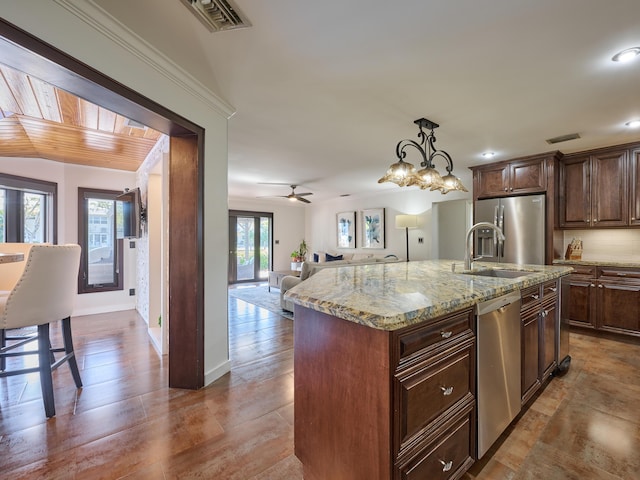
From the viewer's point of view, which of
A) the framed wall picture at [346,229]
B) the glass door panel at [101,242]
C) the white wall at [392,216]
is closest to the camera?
the glass door panel at [101,242]

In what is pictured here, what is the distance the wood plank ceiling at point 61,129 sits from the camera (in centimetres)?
219

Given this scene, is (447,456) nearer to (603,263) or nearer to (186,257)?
(186,257)

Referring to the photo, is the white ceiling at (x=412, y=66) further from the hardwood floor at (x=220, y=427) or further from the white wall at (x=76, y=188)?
the white wall at (x=76, y=188)

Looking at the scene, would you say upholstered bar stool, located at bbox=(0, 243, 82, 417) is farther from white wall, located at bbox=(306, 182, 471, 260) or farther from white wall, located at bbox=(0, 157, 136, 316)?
white wall, located at bbox=(306, 182, 471, 260)

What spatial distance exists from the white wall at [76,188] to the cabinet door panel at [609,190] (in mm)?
6690

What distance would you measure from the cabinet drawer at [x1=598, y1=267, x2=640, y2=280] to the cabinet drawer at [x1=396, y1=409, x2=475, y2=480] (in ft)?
11.1

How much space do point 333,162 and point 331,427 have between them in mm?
3687

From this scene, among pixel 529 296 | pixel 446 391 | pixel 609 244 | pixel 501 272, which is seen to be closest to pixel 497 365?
pixel 446 391

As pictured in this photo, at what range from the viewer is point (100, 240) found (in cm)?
454

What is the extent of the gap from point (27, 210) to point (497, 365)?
222 inches

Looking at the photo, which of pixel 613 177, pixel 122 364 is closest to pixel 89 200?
pixel 122 364

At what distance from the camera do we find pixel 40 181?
393 cm

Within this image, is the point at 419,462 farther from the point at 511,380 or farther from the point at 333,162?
the point at 333,162

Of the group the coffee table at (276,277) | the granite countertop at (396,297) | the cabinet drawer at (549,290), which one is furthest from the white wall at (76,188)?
the cabinet drawer at (549,290)
